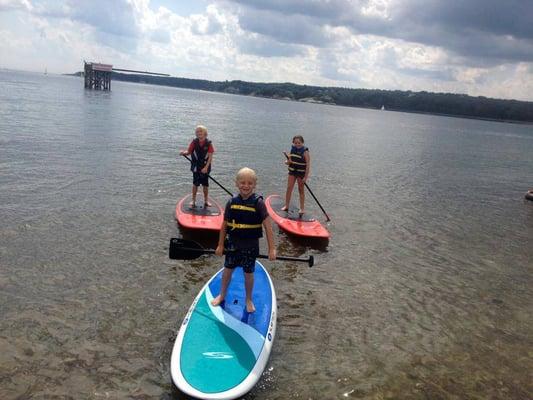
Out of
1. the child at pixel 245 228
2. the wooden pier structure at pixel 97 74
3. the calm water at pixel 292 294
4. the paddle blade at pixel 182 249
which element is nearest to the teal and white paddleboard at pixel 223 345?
the child at pixel 245 228

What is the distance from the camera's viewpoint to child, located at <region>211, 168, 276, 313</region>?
20.3 ft

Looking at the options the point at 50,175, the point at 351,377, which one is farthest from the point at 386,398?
the point at 50,175

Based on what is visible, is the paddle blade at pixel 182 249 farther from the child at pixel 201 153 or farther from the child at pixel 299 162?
the child at pixel 299 162

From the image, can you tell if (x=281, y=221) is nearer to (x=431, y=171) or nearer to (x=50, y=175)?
(x=50, y=175)

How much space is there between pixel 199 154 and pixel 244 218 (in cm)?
550

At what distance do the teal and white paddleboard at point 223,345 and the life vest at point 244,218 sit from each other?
1.18 m

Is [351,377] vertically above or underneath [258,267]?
underneath

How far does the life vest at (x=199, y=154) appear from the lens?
11.4 meters

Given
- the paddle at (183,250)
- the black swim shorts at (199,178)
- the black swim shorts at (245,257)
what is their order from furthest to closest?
the black swim shorts at (199,178), the paddle at (183,250), the black swim shorts at (245,257)

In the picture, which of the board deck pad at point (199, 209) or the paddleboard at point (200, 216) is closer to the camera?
the paddleboard at point (200, 216)

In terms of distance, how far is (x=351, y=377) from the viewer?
6.18m

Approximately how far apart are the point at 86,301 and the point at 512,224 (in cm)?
1482

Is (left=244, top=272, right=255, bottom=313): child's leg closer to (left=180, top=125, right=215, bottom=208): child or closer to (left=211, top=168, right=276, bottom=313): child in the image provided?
(left=211, top=168, right=276, bottom=313): child

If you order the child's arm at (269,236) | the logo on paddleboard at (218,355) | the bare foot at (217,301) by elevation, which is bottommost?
the logo on paddleboard at (218,355)
